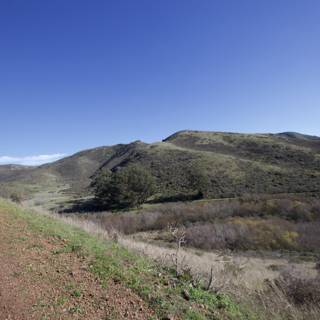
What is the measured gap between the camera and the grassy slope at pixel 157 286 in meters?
6.65

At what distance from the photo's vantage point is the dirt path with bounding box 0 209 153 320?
5761mm

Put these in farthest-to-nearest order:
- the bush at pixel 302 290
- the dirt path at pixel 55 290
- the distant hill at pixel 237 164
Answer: the distant hill at pixel 237 164
the bush at pixel 302 290
the dirt path at pixel 55 290

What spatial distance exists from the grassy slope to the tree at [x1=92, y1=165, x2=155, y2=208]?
4296cm

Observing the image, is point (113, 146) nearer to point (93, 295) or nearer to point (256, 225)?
point (256, 225)

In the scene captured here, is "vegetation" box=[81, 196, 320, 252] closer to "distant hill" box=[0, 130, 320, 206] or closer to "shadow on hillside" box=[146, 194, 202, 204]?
"shadow on hillside" box=[146, 194, 202, 204]

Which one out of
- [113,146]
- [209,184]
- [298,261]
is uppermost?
[113,146]

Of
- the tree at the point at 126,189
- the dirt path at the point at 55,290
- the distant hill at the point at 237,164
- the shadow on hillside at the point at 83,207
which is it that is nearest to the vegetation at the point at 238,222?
the tree at the point at 126,189

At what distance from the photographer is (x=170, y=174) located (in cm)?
6500

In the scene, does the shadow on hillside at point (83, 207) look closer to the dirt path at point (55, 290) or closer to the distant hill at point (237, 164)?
the distant hill at point (237, 164)

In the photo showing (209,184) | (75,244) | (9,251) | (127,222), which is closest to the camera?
(9,251)

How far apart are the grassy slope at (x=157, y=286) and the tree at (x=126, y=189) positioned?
4296 centimetres

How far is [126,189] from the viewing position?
52938 mm

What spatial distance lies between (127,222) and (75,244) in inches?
1205

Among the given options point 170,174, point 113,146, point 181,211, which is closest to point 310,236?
point 181,211
